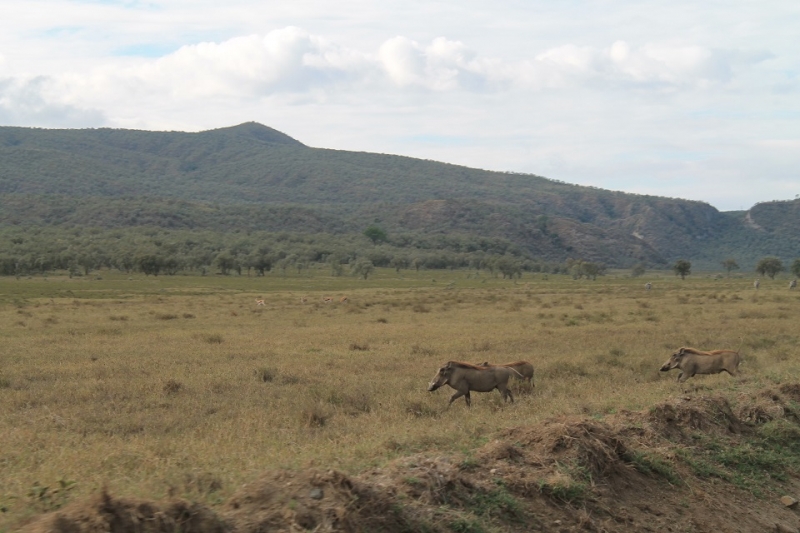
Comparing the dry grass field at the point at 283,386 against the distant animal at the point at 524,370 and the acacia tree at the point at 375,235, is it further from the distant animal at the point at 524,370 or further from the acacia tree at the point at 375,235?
the acacia tree at the point at 375,235

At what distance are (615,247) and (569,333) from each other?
437 feet

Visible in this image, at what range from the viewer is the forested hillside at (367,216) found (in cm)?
11844

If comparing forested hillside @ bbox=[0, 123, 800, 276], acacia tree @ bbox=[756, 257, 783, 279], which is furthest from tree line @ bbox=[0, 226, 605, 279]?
acacia tree @ bbox=[756, 257, 783, 279]

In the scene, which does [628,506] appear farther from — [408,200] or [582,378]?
[408,200]

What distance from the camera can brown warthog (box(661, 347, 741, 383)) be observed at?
1431cm

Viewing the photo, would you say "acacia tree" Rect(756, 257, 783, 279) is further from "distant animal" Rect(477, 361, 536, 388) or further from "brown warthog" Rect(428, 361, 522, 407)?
"brown warthog" Rect(428, 361, 522, 407)

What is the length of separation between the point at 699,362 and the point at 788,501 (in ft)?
19.9

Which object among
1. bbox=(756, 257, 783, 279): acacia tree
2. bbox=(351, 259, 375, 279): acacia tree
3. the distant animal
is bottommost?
bbox=(351, 259, 375, 279): acacia tree

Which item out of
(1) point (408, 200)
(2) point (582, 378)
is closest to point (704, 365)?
(2) point (582, 378)

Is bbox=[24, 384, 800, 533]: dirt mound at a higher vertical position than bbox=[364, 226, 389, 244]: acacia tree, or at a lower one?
lower

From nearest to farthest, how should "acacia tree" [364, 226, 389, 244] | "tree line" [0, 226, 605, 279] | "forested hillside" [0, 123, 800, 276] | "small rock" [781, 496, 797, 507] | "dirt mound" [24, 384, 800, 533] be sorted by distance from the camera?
"dirt mound" [24, 384, 800, 533] < "small rock" [781, 496, 797, 507] < "tree line" [0, 226, 605, 279] < "forested hillside" [0, 123, 800, 276] < "acacia tree" [364, 226, 389, 244]

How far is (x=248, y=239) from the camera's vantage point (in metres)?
A: 109

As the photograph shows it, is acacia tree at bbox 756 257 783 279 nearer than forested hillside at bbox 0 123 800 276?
Yes

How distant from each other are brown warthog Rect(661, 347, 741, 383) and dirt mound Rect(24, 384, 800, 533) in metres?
3.33
